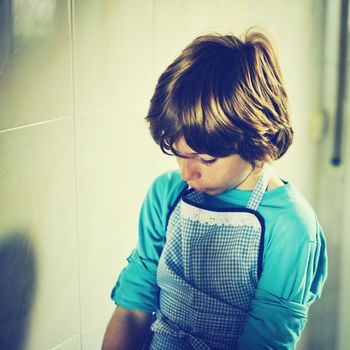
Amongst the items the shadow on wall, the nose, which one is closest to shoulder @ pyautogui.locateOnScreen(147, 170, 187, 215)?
the nose

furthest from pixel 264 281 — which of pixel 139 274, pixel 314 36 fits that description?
pixel 314 36

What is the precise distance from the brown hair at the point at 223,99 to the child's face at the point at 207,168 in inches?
0.6

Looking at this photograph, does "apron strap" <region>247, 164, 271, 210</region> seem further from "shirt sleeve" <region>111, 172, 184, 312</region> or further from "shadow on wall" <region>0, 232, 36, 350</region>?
"shadow on wall" <region>0, 232, 36, 350</region>

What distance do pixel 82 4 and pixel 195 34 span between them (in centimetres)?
37

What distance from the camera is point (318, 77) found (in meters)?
1.86

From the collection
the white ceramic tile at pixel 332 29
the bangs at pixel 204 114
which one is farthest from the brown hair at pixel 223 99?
the white ceramic tile at pixel 332 29

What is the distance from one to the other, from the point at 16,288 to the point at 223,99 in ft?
1.55

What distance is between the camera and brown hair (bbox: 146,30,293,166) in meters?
0.97

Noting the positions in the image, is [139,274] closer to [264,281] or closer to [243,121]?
[264,281]

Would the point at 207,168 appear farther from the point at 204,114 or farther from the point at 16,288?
the point at 16,288

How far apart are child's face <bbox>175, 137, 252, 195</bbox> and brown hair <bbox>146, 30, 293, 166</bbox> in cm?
1

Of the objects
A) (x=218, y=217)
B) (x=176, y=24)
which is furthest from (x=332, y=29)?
(x=218, y=217)

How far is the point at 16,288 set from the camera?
1.09 m

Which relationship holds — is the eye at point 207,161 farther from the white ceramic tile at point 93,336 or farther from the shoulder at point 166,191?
the white ceramic tile at point 93,336
